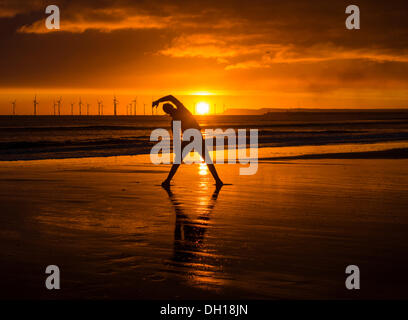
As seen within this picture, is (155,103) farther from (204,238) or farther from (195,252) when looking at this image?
(195,252)

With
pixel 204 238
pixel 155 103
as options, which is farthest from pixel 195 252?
pixel 155 103

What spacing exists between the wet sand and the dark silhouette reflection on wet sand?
14 millimetres

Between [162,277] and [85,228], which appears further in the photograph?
[85,228]

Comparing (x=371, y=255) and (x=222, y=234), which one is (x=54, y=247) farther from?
(x=371, y=255)

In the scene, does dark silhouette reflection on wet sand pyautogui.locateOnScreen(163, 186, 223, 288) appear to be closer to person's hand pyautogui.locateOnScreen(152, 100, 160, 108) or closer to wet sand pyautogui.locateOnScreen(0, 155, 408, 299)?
wet sand pyautogui.locateOnScreen(0, 155, 408, 299)

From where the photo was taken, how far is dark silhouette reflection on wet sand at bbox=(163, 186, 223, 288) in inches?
237

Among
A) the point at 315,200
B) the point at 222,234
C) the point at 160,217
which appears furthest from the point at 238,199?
the point at 222,234

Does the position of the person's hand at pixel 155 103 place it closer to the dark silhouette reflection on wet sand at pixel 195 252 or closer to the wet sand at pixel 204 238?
the wet sand at pixel 204 238

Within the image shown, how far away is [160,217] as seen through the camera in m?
9.60

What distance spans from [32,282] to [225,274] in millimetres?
2155

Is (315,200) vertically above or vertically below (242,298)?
above

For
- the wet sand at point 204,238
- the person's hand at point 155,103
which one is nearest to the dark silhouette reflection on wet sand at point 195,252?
the wet sand at point 204,238
